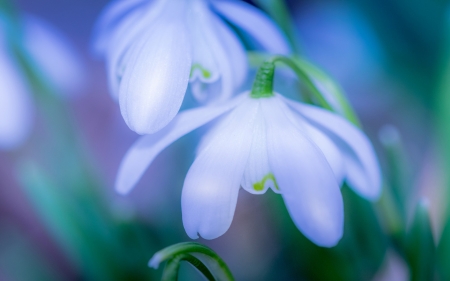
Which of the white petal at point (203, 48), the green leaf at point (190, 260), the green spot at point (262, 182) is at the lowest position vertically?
the green leaf at point (190, 260)

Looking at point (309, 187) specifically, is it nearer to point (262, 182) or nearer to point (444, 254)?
point (262, 182)

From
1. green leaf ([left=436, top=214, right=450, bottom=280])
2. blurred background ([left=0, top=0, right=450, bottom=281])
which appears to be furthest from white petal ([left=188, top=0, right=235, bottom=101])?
green leaf ([left=436, top=214, right=450, bottom=280])

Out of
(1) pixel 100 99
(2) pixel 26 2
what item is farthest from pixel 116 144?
(2) pixel 26 2

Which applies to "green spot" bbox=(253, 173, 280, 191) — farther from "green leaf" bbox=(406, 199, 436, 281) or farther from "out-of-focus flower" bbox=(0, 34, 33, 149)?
"out-of-focus flower" bbox=(0, 34, 33, 149)

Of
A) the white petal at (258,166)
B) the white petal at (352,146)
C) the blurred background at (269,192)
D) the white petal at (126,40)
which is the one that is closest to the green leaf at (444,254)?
the blurred background at (269,192)

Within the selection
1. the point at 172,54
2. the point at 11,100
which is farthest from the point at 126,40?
the point at 11,100

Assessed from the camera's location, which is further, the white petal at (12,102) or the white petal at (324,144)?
the white petal at (12,102)

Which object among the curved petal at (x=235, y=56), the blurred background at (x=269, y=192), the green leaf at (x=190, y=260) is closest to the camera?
the green leaf at (x=190, y=260)

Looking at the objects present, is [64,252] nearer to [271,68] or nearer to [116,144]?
[116,144]

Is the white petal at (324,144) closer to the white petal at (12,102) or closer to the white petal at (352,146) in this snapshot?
the white petal at (352,146)
